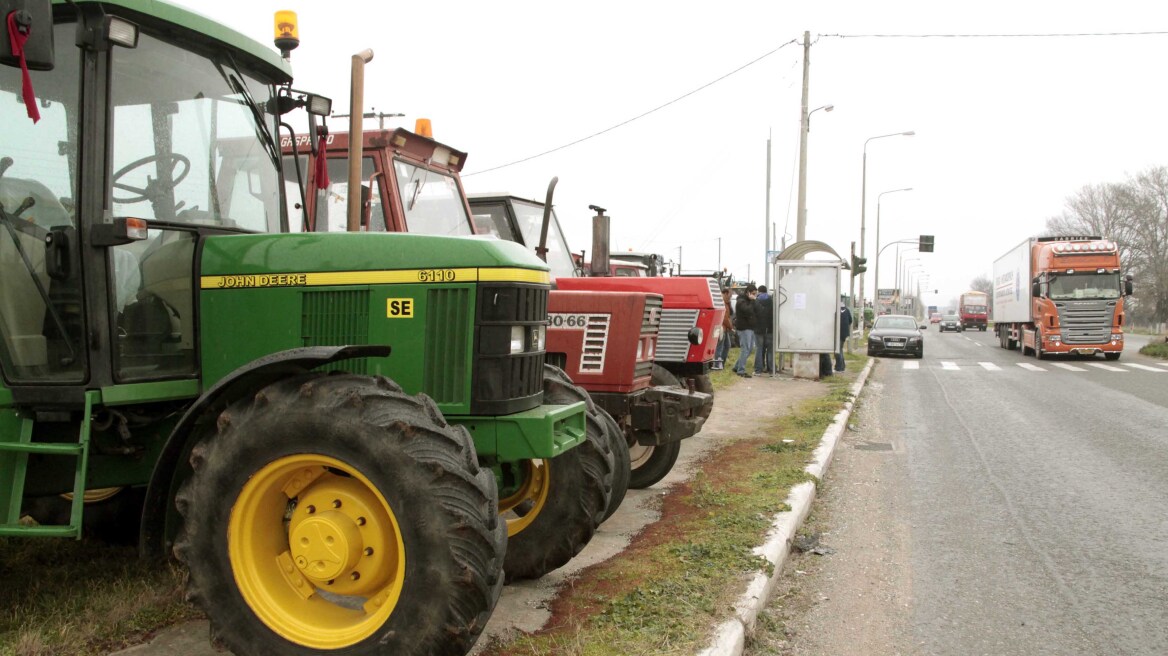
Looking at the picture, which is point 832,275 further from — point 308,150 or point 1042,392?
point 308,150

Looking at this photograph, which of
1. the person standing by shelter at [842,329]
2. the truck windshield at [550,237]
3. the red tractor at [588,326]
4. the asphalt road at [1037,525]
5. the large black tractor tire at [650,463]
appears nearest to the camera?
the asphalt road at [1037,525]

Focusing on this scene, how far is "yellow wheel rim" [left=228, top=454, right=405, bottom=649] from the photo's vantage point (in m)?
3.31

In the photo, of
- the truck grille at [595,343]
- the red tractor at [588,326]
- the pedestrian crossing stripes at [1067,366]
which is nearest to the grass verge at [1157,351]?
the pedestrian crossing stripes at [1067,366]

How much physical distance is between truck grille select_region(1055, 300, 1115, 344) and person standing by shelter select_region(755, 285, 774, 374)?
12.7 m

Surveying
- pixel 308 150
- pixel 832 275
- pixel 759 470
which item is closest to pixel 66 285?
pixel 308 150

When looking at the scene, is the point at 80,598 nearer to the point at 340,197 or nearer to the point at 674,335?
the point at 340,197

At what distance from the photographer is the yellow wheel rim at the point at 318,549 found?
331cm

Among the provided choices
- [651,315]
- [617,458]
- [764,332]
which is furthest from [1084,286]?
[617,458]

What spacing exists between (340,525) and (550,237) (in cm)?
518

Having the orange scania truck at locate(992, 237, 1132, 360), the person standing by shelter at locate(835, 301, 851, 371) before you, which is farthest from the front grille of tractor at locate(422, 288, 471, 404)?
the orange scania truck at locate(992, 237, 1132, 360)

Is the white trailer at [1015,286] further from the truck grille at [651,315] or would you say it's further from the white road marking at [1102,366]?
the truck grille at [651,315]

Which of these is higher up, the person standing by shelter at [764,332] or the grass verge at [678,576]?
the person standing by shelter at [764,332]

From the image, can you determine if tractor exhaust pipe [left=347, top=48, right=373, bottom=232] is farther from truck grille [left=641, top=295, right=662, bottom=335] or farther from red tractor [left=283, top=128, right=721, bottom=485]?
truck grille [left=641, top=295, right=662, bottom=335]

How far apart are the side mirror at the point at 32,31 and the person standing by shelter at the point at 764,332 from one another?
53.0 feet
